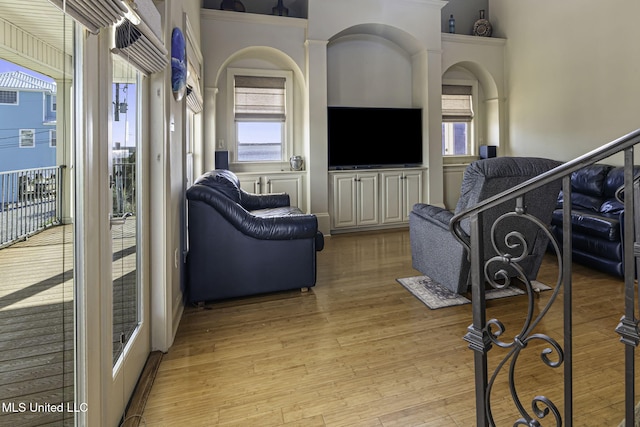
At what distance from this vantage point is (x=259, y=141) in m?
5.66

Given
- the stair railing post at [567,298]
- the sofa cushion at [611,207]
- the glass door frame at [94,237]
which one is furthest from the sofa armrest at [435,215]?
the glass door frame at [94,237]

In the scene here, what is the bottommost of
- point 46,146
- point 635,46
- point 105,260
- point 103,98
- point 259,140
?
point 105,260

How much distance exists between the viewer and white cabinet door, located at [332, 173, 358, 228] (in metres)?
5.49

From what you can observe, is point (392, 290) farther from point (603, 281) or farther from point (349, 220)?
point (349, 220)

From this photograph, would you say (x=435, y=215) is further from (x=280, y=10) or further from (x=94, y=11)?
(x=280, y=10)

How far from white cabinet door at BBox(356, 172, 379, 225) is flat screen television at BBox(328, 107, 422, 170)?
19 cm

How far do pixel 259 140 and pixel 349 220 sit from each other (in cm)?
183

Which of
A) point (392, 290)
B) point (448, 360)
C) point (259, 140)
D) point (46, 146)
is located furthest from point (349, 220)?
point (46, 146)

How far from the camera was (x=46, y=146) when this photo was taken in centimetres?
106

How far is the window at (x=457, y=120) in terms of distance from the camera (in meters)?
6.52

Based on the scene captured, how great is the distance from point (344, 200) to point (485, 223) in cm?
300

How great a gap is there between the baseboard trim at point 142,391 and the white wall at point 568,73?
5.66 m

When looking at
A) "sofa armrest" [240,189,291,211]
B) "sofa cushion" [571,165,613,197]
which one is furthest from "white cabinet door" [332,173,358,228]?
"sofa cushion" [571,165,613,197]

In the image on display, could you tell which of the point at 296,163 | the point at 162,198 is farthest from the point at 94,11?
the point at 296,163
